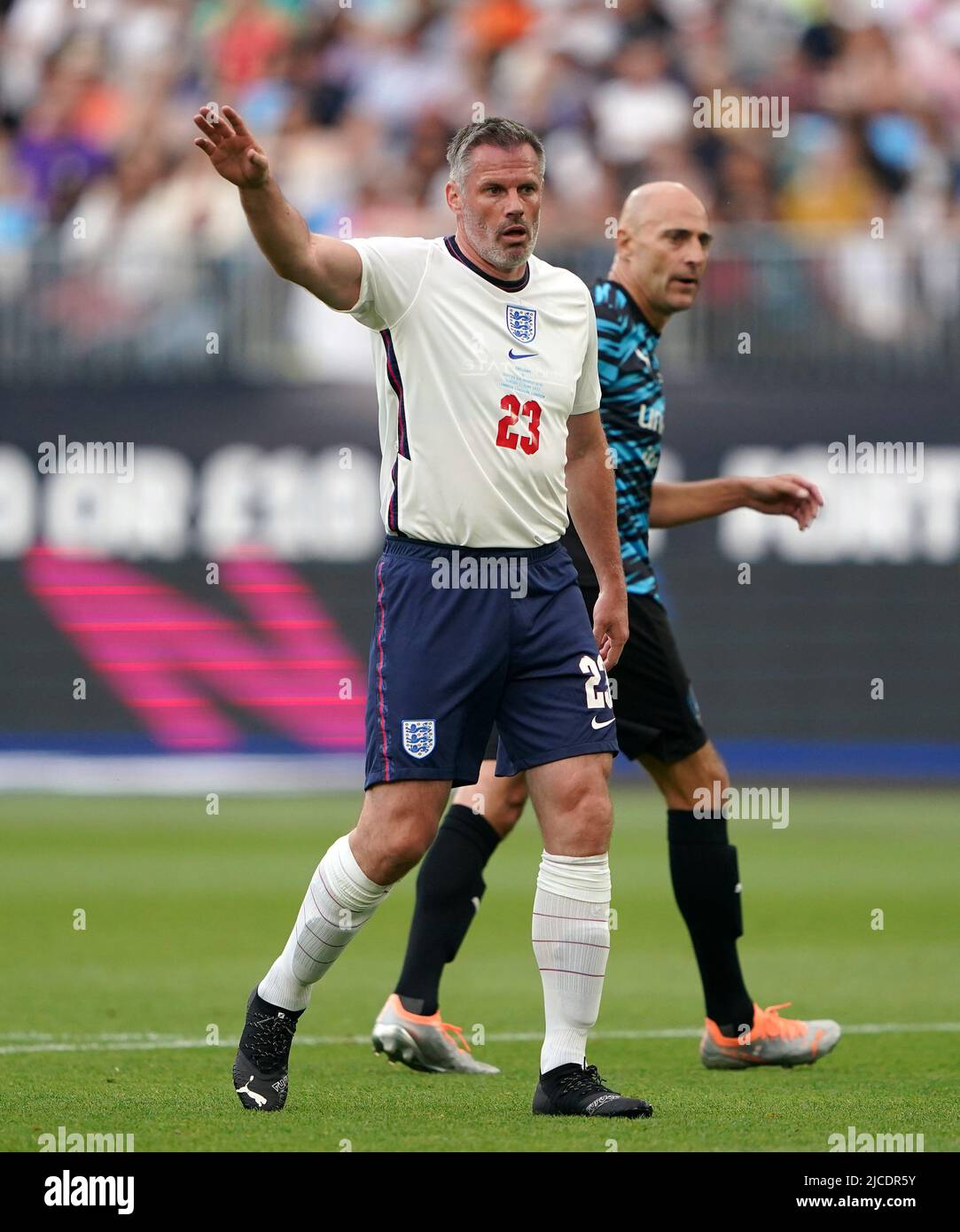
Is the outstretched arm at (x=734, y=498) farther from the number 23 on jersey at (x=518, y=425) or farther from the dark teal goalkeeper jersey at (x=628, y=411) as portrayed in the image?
the number 23 on jersey at (x=518, y=425)

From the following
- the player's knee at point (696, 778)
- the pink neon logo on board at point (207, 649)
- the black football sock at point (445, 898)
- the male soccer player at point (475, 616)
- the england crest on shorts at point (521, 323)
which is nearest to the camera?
the male soccer player at point (475, 616)

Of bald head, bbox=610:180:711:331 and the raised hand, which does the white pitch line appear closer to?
bald head, bbox=610:180:711:331

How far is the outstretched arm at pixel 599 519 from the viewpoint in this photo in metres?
5.51

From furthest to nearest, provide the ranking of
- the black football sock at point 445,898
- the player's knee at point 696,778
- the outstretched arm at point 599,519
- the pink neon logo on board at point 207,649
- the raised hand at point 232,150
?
the pink neon logo on board at point 207,649 → the player's knee at point 696,778 → the black football sock at point 445,898 → the outstretched arm at point 599,519 → the raised hand at point 232,150

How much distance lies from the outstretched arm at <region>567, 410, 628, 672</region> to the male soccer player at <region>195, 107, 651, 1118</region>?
0.87 feet

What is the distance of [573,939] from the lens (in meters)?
5.16

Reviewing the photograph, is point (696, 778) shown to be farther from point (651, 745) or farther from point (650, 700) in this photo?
point (650, 700)

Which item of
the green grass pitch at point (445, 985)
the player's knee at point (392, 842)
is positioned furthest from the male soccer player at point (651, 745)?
the player's knee at point (392, 842)

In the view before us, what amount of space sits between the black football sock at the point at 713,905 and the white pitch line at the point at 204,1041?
1.81ft

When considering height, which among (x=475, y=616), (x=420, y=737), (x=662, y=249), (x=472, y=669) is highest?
(x=662, y=249)

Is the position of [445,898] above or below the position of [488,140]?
below

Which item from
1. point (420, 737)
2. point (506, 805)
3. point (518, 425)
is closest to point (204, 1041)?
point (506, 805)

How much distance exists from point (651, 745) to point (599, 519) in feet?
3.25

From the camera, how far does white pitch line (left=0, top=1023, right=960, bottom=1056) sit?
6.36 meters
